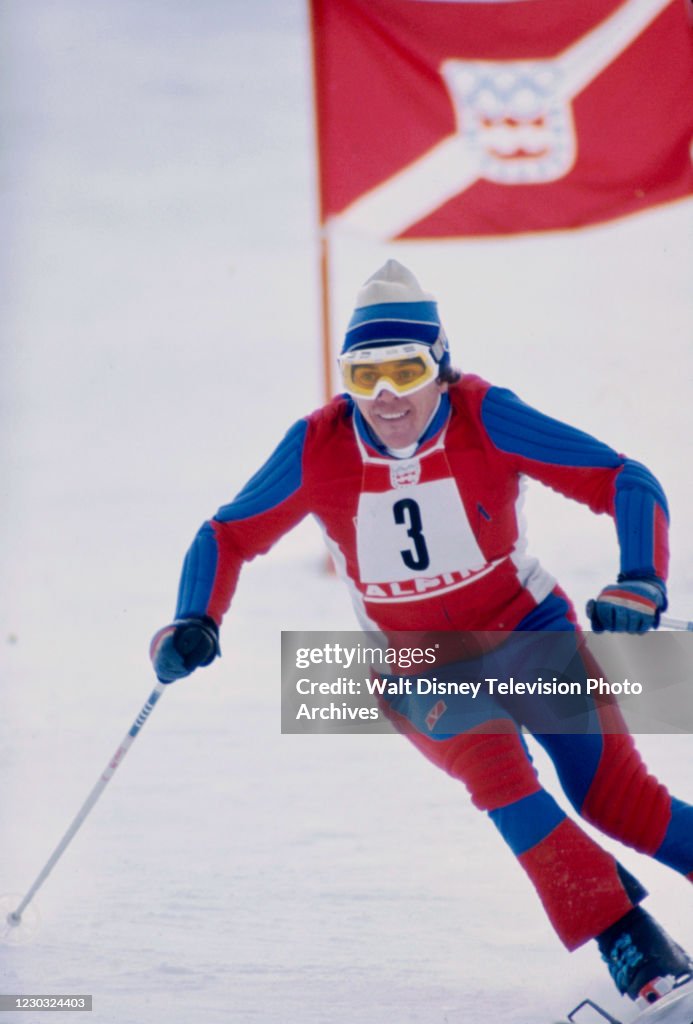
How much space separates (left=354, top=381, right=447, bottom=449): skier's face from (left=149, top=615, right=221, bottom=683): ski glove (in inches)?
18.8

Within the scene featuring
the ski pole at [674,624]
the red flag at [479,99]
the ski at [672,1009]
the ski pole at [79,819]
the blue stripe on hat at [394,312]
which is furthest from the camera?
the red flag at [479,99]

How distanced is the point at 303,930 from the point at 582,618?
2387 mm

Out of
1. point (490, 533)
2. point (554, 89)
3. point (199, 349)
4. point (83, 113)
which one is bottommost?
point (490, 533)

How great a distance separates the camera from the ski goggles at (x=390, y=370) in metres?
2.21

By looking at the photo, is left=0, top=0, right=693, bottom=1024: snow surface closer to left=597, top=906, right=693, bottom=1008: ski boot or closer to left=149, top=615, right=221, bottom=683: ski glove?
left=597, top=906, right=693, bottom=1008: ski boot

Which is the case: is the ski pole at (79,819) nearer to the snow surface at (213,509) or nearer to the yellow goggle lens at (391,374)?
the snow surface at (213,509)

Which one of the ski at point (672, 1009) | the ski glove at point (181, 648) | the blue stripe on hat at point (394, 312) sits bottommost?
the ski at point (672, 1009)

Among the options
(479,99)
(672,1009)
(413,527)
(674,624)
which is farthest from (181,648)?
(479,99)

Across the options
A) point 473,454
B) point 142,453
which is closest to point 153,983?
point 473,454

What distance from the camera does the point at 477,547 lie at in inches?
89.0

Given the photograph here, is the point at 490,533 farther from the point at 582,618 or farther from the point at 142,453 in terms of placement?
the point at 142,453

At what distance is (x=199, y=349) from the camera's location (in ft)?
25.8

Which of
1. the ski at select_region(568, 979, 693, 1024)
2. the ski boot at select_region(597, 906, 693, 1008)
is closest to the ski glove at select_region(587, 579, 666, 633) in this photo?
the ski boot at select_region(597, 906, 693, 1008)

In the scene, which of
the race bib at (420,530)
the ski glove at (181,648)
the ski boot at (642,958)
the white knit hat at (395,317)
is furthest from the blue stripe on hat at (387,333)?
the ski boot at (642,958)
